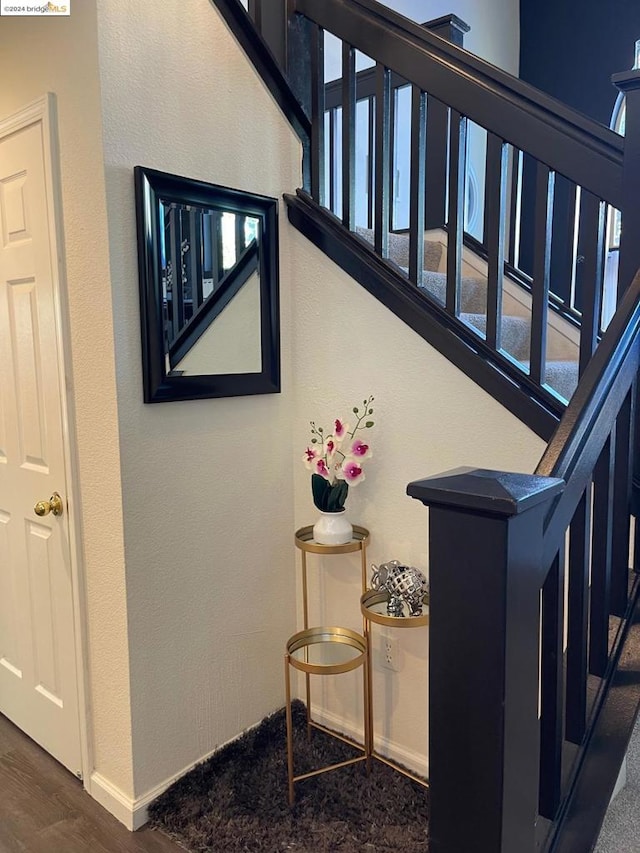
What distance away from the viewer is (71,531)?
79.0 inches

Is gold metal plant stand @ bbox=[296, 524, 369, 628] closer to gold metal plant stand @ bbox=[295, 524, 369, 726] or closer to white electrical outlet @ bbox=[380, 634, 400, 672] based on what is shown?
gold metal plant stand @ bbox=[295, 524, 369, 726]

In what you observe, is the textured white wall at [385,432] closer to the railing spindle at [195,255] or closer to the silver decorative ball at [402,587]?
the silver decorative ball at [402,587]

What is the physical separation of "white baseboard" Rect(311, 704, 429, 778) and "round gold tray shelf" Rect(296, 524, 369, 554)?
2.31 ft

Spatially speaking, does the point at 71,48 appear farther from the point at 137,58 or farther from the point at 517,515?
the point at 517,515

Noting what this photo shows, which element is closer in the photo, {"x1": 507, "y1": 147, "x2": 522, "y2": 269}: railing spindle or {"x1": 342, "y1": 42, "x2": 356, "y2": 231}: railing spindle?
{"x1": 342, "y1": 42, "x2": 356, "y2": 231}: railing spindle

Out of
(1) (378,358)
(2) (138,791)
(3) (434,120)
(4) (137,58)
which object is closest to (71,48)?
(4) (137,58)

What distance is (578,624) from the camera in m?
1.21

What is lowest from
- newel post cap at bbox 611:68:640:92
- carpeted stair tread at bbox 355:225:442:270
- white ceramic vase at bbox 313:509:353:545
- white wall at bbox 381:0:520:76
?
white ceramic vase at bbox 313:509:353:545

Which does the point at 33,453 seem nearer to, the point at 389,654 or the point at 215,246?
the point at 215,246

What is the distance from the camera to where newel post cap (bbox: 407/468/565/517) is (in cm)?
79

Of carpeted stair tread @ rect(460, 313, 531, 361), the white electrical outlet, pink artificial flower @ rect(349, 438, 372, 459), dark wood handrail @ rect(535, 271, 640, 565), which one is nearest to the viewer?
dark wood handrail @ rect(535, 271, 640, 565)

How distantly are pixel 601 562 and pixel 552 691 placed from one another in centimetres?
38

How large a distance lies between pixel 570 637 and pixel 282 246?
1.62 meters

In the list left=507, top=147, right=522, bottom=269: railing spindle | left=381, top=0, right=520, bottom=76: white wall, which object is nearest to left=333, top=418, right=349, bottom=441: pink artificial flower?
left=507, top=147, right=522, bottom=269: railing spindle
